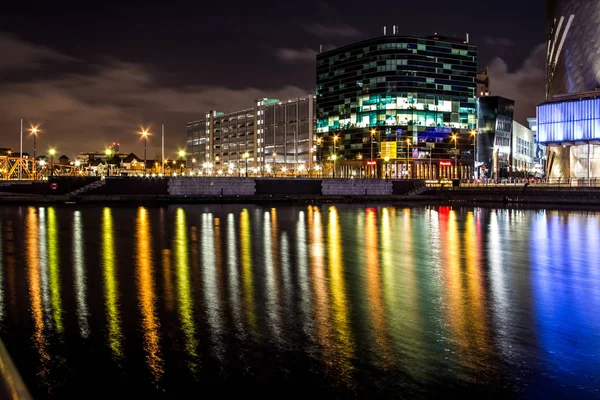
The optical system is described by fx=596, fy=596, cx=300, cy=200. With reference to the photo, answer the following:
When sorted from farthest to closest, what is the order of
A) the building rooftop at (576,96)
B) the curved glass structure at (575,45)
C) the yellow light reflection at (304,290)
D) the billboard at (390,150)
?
the billboard at (390,150)
the curved glass structure at (575,45)
the building rooftop at (576,96)
the yellow light reflection at (304,290)

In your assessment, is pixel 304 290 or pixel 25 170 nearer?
pixel 304 290

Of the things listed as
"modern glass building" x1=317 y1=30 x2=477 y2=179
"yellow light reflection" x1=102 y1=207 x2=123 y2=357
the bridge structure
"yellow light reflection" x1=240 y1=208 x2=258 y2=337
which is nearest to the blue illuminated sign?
"modern glass building" x1=317 y1=30 x2=477 y2=179

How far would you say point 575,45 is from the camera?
367 feet

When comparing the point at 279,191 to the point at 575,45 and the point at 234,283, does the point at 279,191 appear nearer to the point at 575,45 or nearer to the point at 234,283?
the point at 575,45

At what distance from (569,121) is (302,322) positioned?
105 metres

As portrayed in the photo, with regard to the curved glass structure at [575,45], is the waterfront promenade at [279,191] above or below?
below

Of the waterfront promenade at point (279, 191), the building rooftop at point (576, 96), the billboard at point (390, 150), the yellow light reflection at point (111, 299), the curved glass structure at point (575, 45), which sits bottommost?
the yellow light reflection at point (111, 299)

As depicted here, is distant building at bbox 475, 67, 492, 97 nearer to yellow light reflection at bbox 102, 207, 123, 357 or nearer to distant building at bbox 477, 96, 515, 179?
distant building at bbox 477, 96, 515, 179

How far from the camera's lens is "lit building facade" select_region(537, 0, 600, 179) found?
10300cm

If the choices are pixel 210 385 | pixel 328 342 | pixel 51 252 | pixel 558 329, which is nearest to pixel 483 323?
pixel 558 329

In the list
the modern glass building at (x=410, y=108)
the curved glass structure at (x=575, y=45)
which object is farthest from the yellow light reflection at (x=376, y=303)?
the modern glass building at (x=410, y=108)

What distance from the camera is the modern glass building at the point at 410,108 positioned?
15338cm

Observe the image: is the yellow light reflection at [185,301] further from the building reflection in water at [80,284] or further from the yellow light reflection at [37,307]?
the yellow light reflection at [37,307]

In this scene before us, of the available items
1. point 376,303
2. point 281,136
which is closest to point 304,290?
point 376,303
